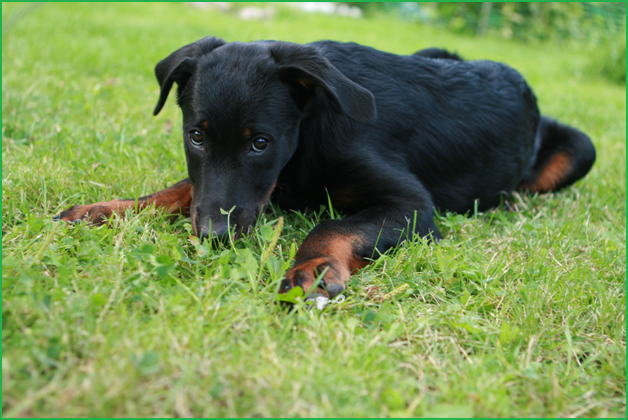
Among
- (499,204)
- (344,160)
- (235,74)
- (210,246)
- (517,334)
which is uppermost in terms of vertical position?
(235,74)

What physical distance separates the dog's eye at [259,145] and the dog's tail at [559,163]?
2573 mm

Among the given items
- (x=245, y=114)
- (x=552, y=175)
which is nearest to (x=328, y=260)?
(x=245, y=114)

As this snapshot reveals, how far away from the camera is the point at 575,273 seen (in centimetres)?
254

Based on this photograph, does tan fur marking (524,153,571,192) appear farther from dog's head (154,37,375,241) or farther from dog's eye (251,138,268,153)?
dog's eye (251,138,268,153)

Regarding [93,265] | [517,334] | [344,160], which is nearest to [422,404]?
[517,334]

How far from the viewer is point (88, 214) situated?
2.55 m

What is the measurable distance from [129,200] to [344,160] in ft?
4.02

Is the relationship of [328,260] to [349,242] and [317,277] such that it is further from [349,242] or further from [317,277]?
[349,242]

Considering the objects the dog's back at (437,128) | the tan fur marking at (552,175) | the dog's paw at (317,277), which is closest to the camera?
the dog's paw at (317,277)

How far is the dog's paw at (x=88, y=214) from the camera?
2518 mm

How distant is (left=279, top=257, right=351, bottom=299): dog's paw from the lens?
2068 millimetres

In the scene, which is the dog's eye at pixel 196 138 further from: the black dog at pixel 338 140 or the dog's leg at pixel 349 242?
the dog's leg at pixel 349 242

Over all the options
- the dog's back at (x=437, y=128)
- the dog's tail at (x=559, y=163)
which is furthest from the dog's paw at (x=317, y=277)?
the dog's tail at (x=559, y=163)

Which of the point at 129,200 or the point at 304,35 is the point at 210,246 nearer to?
the point at 129,200
